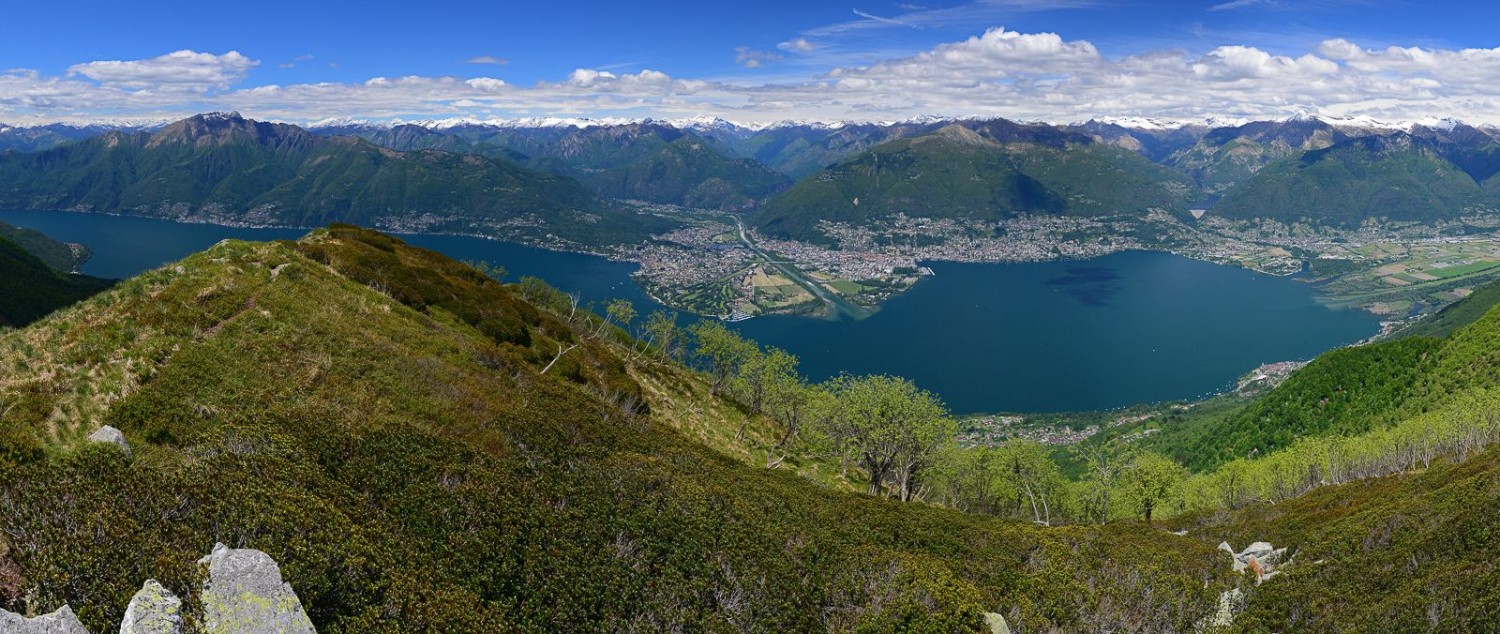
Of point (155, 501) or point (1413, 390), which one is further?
point (1413, 390)

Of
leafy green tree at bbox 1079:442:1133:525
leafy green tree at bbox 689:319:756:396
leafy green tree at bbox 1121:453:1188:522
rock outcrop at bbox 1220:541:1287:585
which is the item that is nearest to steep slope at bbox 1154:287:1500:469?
leafy green tree at bbox 1121:453:1188:522

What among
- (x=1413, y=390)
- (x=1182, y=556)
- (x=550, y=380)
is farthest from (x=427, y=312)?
(x=1413, y=390)

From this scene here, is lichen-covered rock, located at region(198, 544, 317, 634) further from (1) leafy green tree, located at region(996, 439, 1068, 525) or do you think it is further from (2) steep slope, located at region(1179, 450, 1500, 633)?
(1) leafy green tree, located at region(996, 439, 1068, 525)

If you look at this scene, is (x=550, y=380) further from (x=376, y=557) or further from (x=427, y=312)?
(x=376, y=557)

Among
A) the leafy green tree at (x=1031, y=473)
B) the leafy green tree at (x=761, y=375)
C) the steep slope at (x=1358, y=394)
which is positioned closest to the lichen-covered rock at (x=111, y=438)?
the leafy green tree at (x=761, y=375)

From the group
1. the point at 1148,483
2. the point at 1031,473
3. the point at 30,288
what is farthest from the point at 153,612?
the point at 30,288

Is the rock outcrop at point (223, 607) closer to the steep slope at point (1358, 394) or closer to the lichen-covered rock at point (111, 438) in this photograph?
the lichen-covered rock at point (111, 438)
